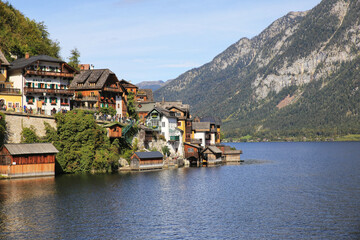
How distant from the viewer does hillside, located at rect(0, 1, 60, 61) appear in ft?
397

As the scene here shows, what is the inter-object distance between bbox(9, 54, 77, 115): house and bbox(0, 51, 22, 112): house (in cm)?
115

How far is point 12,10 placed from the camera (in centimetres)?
14288

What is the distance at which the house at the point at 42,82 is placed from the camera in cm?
10431

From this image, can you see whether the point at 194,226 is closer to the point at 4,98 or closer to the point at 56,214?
the point at 56,214

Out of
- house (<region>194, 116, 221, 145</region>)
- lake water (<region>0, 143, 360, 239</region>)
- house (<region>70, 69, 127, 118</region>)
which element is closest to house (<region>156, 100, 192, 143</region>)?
house (<region>194, 116, 221, 145</region>)

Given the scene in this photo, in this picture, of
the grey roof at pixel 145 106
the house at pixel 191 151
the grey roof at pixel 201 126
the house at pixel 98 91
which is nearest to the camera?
the house at pixel 98 91

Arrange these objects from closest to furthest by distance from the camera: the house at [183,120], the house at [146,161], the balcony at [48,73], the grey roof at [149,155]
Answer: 1. the balcony at [48,73]
2. the house at [146,161]
3. the grey roof at [149,155]
4. the house at [183,120]

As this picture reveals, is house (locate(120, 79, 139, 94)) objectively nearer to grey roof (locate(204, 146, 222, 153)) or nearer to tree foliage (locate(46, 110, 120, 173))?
grey roof (locate(204, 146, 222, 153))

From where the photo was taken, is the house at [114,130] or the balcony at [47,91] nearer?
the balcony at [47,91]

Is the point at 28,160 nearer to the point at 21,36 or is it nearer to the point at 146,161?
the point at 146,161

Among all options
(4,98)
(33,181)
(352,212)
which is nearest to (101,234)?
(352,212)

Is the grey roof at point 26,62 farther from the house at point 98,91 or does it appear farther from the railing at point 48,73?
the house at point 98,91

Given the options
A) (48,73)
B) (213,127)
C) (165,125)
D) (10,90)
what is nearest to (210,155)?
(165,125)

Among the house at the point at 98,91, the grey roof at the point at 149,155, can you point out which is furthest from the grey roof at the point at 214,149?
the house at the point at 98,91
